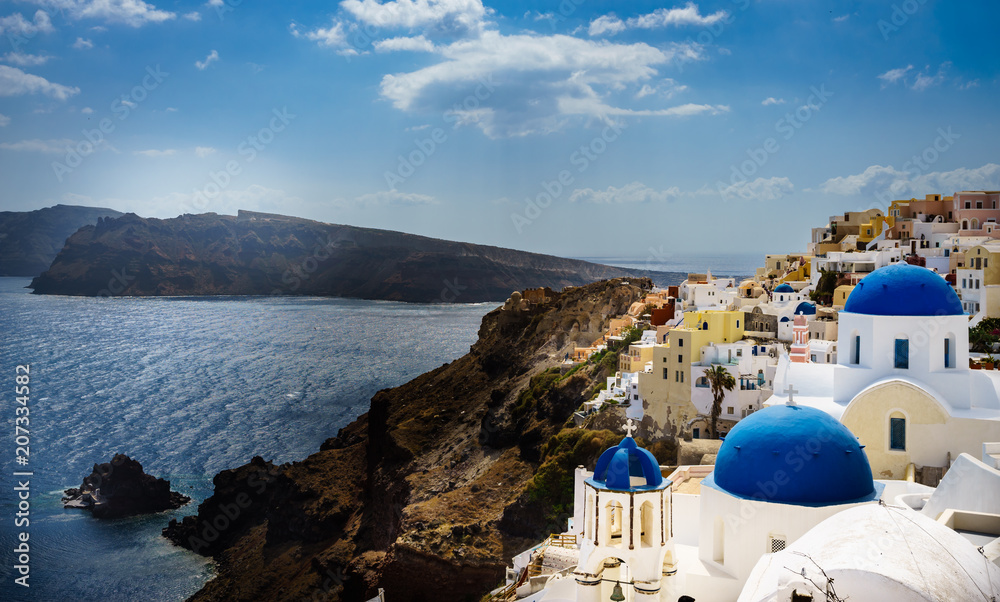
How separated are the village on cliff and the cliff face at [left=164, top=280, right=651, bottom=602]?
5039 mm

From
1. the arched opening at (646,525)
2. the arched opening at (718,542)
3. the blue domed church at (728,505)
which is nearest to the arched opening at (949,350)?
the blue domed church at (728,505)

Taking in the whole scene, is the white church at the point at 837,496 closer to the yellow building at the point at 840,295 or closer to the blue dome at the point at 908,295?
the blue dome at the point at 908,295

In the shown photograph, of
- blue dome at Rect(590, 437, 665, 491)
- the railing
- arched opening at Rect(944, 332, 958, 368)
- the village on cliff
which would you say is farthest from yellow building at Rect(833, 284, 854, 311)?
blue dome at Rect(590, 437, 665, 491)

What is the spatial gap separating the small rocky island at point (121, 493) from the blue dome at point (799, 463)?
36.2 metres

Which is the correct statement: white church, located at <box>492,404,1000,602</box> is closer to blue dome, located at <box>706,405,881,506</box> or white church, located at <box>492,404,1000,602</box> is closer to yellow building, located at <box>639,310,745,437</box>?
blue dome, located at <box>706,405,881,506</box>

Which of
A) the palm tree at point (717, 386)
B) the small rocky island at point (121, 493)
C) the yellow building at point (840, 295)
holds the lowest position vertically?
the small rocky island at point (121, 493)

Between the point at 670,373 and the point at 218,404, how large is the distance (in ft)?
153

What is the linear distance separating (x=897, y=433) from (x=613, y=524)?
620cm

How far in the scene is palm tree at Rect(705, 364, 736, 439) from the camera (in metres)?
23.5

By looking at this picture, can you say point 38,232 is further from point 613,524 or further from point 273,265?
point 613,524

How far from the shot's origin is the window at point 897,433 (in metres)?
14.3

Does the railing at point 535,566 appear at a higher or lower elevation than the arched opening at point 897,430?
lower

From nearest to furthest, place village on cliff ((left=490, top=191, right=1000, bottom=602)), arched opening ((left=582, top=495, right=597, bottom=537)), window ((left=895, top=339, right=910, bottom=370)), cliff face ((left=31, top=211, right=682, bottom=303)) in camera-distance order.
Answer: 1. village on cliff ((left=490, top=191, right=1000, bottom=602))
2. arched opening ((left=582, top=495, right=597, bottom=537))
3. window ((left=895, top=339, right=910, bottom=370))
4. cliff face ((left=31, top=211, right=682, bottom=303))

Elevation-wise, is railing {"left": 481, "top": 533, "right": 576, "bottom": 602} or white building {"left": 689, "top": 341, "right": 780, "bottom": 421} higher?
white building {"left": 689, "top": 341, "right": 780, "bottom": 421}
